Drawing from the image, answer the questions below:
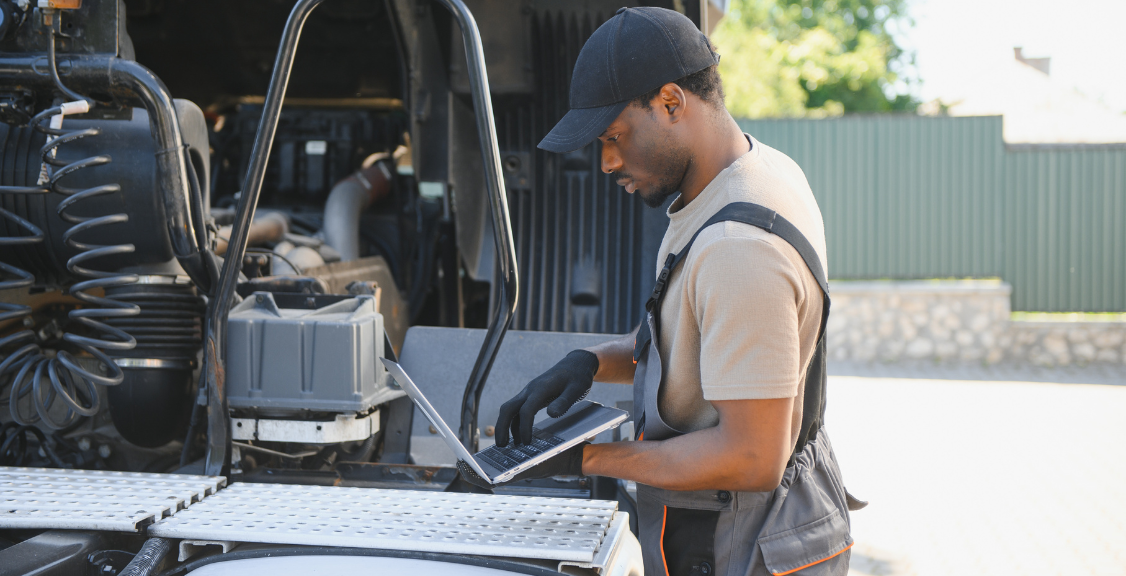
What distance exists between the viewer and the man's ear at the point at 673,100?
1460mm

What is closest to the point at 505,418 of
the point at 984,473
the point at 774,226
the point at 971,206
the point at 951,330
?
the point at 774,226

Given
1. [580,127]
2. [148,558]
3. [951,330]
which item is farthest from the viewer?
[951,330]

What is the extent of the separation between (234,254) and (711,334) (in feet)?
3.65

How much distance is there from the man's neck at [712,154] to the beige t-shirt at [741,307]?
0.03 meters

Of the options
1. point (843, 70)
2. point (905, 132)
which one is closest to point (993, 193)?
point (905, 132)

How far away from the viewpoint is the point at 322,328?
1993mm

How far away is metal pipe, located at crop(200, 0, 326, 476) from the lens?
187 centimetres

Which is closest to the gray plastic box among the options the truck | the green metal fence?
the truck

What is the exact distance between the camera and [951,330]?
8.95 m

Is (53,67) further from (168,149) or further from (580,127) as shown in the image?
(580,127)

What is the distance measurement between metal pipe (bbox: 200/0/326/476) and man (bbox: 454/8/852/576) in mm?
707

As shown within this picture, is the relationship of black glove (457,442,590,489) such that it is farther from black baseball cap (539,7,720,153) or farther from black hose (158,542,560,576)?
black baseball cap (539,7,720,153)

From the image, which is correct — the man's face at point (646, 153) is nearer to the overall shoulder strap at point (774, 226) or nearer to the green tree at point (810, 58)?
the overall shoulder strap at point (774, 226)

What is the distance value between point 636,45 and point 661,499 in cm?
79
